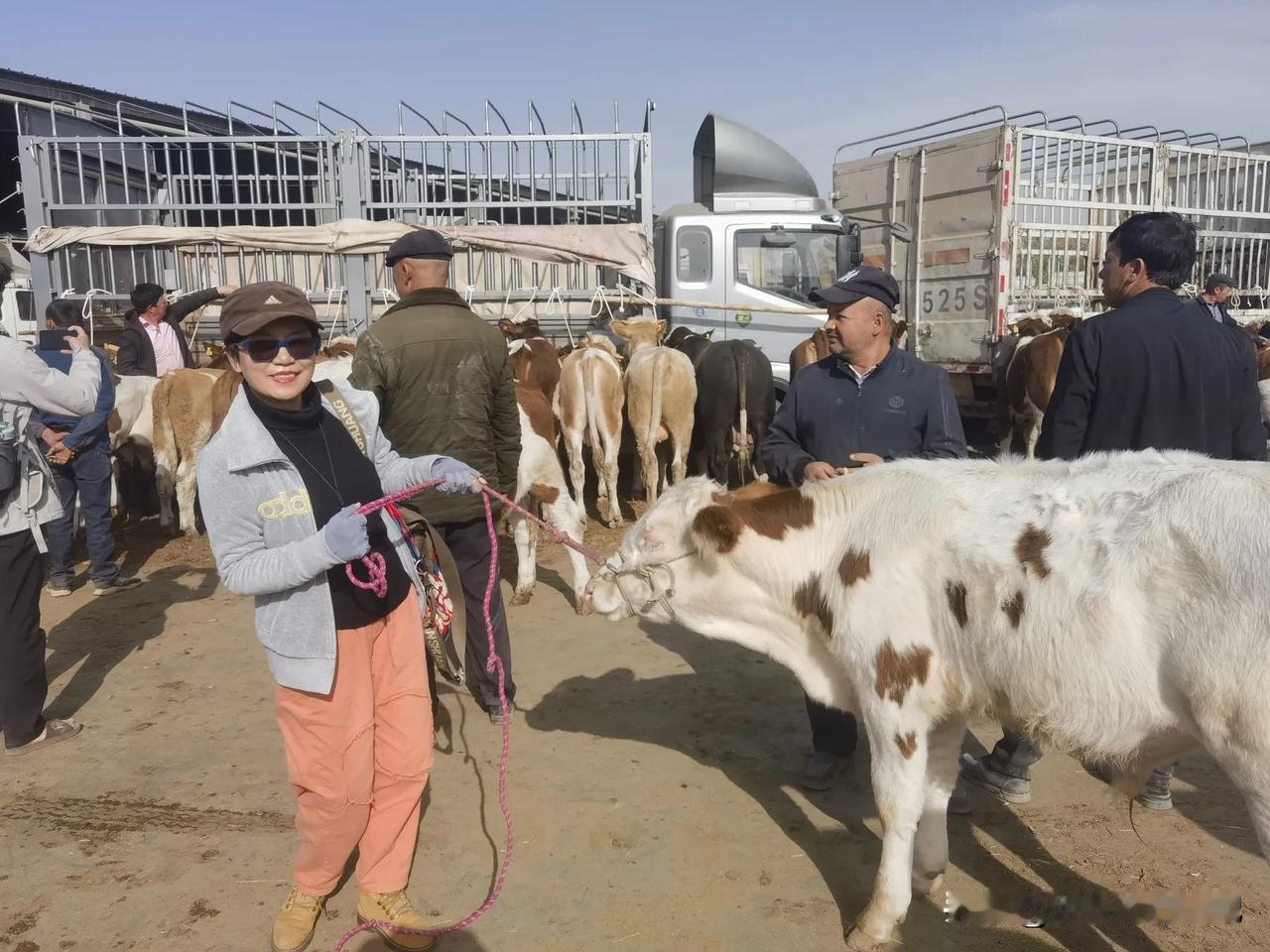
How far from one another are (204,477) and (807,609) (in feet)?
6.32

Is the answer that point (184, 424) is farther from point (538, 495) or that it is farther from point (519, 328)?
point (538, 495)

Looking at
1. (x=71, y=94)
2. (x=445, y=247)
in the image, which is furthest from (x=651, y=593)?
(x=71, y=94)

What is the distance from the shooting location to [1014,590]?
239 centimetres

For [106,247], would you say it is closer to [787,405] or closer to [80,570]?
[80,570]

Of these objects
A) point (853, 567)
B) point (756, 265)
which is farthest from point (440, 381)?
point (756, 265)

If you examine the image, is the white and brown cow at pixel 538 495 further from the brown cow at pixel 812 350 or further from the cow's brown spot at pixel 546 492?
the brown cow at pixel 812 350

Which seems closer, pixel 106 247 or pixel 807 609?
pixel 807 609

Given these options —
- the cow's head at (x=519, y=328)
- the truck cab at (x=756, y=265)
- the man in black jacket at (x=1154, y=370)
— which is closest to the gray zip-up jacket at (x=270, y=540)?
the man in black jacket at (x=1154, y=370)

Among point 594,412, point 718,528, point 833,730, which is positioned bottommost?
point 833,730

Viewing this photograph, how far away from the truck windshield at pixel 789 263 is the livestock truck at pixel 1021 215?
0.97 m

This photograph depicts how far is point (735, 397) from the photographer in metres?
9.06

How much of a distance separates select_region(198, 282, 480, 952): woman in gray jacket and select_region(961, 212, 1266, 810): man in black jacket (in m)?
2.16

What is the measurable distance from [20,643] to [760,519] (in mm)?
3415

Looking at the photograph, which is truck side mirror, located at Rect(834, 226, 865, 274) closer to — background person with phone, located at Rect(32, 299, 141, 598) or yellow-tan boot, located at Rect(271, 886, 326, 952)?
background person with phone, located at Rect(32, 299, 141, 598)
